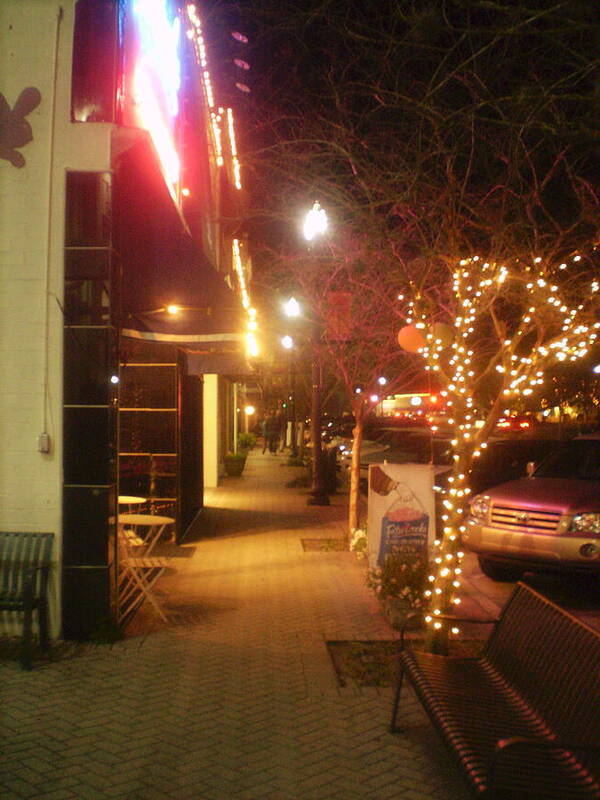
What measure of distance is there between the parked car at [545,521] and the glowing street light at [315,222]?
13.4 feet

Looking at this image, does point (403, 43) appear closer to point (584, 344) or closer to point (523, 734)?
point (584, 344)

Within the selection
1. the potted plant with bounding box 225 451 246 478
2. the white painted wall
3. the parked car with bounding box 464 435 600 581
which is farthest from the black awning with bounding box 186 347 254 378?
the potted plant with bounding box 225 451 246 478

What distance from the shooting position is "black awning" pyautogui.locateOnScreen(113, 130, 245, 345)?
27.8 ft

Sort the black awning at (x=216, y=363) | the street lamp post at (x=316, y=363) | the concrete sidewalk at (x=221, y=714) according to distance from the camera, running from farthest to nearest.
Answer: the black awning at (x=216, y=363) → the street lamp post at (x=316, y=363) → the concrete sidewalk at (x=221, y=714)

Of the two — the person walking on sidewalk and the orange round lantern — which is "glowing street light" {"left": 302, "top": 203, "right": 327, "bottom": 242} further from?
the person walking on sidewalk

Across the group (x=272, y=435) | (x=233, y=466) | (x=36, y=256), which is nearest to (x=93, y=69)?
(x=36, y=256)

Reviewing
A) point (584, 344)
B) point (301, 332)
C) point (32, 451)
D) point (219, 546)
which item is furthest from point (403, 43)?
point (219, 546)

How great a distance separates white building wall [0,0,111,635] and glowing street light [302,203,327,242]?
152 inches

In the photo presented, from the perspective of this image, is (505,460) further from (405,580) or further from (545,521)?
(405,580)

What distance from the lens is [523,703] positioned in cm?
478

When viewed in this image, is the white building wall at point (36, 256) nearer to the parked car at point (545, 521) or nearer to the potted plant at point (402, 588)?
the potted plant at point (402, 588)

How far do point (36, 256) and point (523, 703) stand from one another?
211 inches

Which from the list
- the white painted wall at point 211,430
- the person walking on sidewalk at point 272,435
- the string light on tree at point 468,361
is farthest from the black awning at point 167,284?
the person walking on sidewalk at point 272,435

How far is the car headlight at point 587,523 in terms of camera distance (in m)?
9.41
